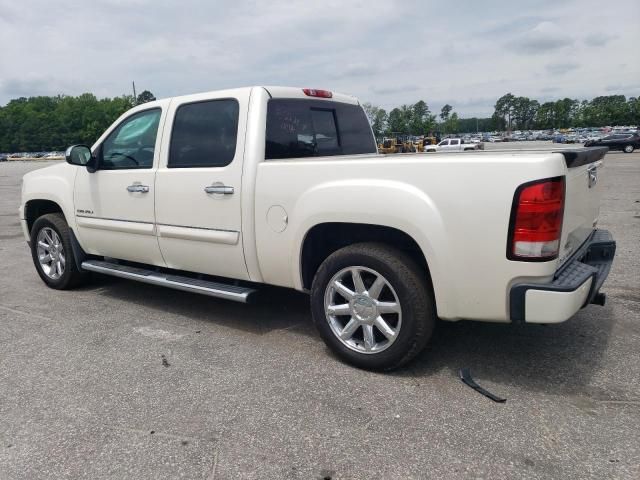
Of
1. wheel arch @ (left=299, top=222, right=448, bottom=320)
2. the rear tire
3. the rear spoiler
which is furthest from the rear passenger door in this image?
the rear spoiler

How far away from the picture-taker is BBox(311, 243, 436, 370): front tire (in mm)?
3160

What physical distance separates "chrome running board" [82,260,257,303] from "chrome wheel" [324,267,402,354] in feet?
2.45

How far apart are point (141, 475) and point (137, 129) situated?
318 centimetres

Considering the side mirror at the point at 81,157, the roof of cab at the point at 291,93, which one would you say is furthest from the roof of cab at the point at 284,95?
the side mirror at the point at 81,157

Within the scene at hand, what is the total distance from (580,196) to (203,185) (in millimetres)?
2597

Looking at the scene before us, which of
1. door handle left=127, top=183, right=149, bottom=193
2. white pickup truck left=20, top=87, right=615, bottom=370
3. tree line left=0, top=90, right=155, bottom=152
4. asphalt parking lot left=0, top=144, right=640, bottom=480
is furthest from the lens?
tree line left=0, top=90, right=155, bottom=152

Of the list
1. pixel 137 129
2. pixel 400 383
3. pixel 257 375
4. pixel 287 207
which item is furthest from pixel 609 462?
pixel 137 129

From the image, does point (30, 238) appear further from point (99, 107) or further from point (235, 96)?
point (99, 107)

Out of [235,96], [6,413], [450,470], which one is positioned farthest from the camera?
[235,96]

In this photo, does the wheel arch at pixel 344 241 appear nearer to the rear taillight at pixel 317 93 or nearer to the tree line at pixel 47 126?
the rear taillight at pixel 317 93

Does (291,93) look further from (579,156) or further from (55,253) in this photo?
(55,253)

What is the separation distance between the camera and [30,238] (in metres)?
5.80

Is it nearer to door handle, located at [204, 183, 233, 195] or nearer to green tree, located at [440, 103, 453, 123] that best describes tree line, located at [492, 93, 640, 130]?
green tree, located at [440, 103, 453, 123]

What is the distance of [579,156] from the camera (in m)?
2.97
